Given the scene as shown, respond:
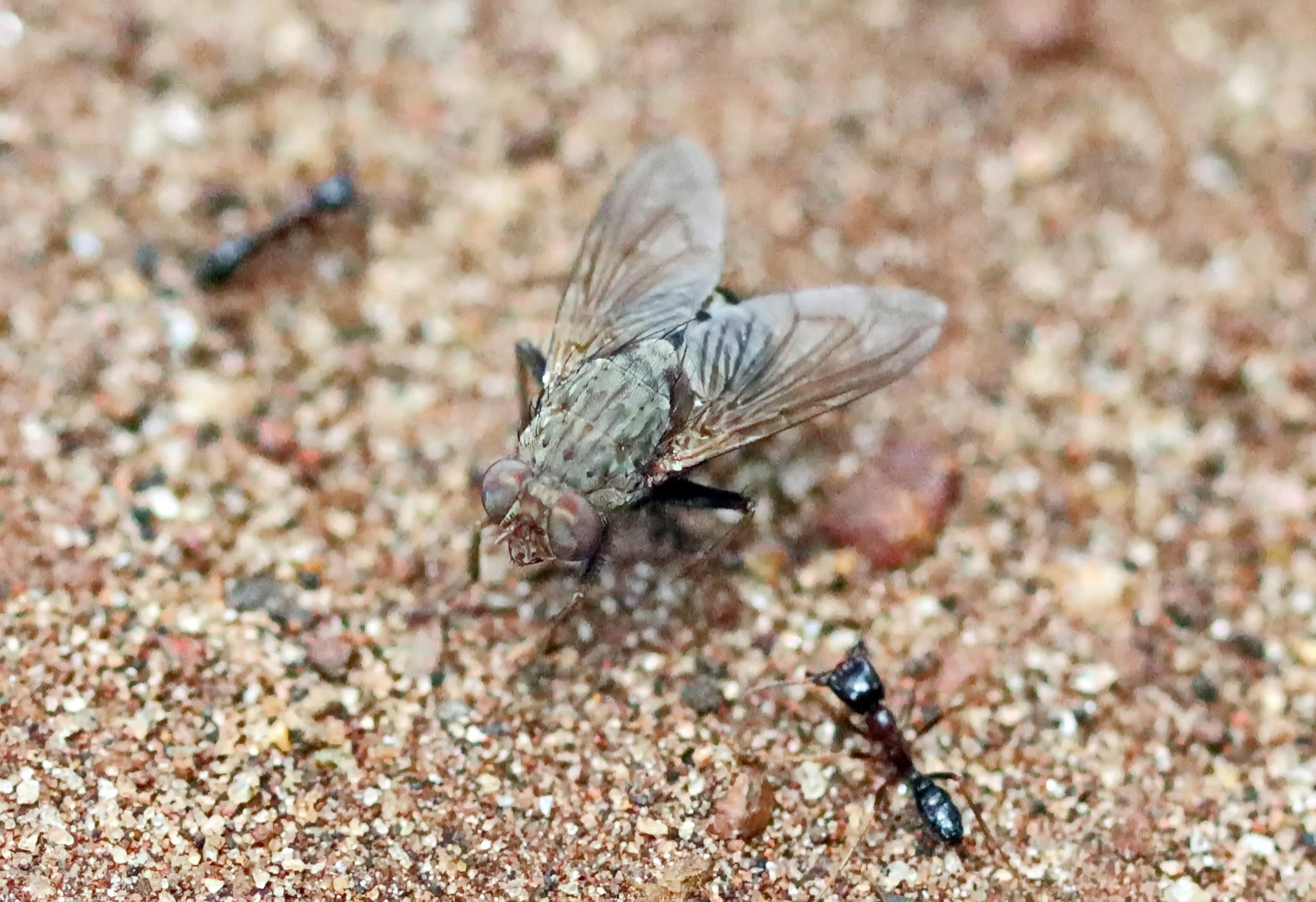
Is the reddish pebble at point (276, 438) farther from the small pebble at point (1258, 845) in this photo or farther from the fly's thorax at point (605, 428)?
the small pebble at point (1258, 845)

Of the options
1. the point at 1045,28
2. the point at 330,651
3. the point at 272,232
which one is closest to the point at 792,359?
the point at 330,651

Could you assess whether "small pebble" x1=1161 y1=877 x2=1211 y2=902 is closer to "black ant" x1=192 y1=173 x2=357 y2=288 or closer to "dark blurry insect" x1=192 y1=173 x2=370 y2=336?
"dark blurry insect" x1=192 y1=173 x2=370 y2=336

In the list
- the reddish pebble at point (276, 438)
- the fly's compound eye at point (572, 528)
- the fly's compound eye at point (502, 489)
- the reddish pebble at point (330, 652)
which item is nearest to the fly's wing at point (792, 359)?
the fly's compound eye at point (572, 528)

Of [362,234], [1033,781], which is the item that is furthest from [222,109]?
[1033,781]

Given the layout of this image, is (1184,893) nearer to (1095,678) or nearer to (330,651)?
(1095,678)

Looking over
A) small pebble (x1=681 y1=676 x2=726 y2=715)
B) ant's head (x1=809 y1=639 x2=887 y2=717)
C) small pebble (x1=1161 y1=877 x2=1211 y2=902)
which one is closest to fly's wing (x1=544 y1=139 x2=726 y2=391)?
small pebble (x1=681 y1=676 x2=726 y2=715)

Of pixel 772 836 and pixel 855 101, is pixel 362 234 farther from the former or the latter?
pixel 772 836

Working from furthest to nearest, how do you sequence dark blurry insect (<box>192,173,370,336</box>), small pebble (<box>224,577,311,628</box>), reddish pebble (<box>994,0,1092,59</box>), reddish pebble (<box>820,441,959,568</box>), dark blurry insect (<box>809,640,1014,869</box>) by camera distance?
reddish pebble (<box>994,0,1092,59</box>)
dark blurry insect (<box>192,173,370,336</box>)
reddish pebble (<box>820,441,959,568</box>)
small pebble (<box>224,577,311,628</box>)
dark blurry insect (<box>809,640,1014,869</box>)
